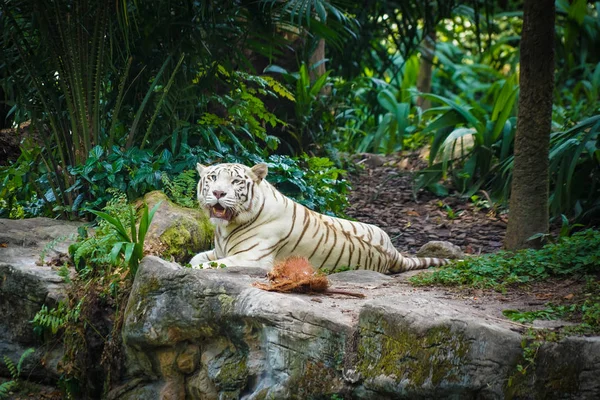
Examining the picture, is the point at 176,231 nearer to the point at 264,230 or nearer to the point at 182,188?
the point at 182,188

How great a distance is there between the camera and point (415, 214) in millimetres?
8992

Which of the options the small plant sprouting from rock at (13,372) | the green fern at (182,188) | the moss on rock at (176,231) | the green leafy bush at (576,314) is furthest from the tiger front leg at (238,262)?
the green leafy bush at (576,314)

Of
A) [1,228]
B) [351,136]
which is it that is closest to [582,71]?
[351,136]

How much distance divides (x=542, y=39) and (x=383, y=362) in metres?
3.39

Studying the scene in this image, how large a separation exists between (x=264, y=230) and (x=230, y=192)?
1.40 ft

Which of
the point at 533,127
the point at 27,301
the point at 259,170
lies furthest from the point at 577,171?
the point at 27,301

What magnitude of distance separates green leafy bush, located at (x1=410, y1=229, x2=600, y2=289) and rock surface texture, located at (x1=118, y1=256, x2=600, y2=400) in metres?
0.30

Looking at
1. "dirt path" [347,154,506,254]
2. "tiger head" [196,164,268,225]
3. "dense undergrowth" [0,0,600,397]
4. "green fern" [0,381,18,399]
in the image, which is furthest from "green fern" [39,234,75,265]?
"dirt path" [347,154,506,254]

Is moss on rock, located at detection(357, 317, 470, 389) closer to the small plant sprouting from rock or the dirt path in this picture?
the small plant sprouting from rock

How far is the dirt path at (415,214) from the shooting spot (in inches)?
318

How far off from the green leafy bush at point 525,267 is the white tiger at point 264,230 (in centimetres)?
99

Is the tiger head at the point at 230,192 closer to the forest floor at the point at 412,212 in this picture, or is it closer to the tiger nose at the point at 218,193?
the tiger nose at the point at 218,193

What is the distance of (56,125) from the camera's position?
6934 millimetres

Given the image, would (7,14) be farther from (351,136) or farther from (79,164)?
(351,136)
